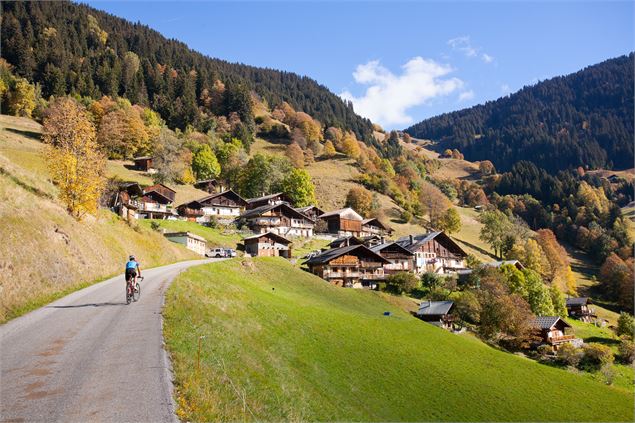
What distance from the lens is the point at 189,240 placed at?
66125 mm

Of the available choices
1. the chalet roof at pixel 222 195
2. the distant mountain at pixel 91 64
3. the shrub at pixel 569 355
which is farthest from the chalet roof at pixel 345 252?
the distant mountain at pixel 91 64

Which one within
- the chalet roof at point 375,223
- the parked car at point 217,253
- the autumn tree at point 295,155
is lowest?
the parked car at point 217,253

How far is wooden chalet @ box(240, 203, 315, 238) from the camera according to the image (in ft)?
297

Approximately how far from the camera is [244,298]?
1174 inches

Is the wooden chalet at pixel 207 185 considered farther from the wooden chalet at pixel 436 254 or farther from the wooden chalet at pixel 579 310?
the wooden chalet at pixel 579 310

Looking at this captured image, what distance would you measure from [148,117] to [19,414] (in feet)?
463

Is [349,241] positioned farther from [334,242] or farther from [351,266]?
[351,266]

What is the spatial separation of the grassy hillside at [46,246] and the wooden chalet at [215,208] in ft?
153

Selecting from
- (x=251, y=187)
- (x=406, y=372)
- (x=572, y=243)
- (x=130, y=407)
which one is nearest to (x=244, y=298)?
(x=406, y=372)

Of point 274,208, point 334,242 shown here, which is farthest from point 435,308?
point 274,208

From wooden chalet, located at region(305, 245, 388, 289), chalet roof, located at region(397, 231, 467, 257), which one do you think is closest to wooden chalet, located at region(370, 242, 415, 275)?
wooden chalet, located at region(305, 245, 388, 289)

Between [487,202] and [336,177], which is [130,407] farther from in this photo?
[487,202]

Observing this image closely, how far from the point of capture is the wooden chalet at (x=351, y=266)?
6450 centimetres

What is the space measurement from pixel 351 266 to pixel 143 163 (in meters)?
75.1
